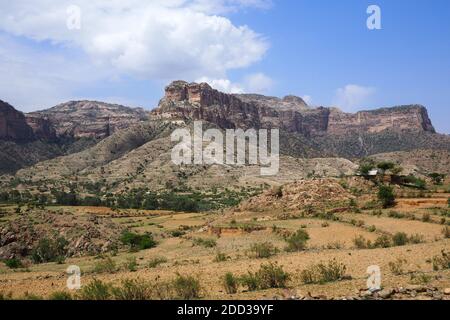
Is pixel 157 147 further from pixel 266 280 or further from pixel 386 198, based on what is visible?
pixel 266 280

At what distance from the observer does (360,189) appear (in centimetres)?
4325

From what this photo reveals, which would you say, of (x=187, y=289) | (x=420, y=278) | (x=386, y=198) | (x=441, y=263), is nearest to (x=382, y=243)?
(x=441, y=263)

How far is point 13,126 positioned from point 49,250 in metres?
164

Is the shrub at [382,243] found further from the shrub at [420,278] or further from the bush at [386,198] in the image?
the bush at [386,198]

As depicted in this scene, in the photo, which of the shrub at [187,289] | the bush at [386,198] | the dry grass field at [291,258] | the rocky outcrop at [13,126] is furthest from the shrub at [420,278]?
the rocky outcrop at [13,126]

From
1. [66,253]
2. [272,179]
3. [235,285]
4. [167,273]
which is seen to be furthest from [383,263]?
[272,179]

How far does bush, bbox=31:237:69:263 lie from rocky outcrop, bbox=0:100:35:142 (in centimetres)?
15501

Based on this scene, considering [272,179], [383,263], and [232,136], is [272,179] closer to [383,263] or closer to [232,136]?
[232,136]

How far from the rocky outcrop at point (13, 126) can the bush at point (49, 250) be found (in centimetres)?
15501

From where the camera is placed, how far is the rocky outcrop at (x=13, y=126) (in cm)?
17256

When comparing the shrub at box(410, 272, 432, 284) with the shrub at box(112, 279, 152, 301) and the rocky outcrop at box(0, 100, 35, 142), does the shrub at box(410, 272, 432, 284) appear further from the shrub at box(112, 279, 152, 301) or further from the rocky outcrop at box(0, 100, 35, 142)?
the rocky outcrop at box(0, 100, 35, 142)

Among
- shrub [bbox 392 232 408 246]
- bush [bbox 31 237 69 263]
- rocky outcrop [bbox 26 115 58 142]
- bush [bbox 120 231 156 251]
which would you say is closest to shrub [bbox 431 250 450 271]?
shrub [bbox 392 232 408 246]

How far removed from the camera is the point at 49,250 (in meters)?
28.0
